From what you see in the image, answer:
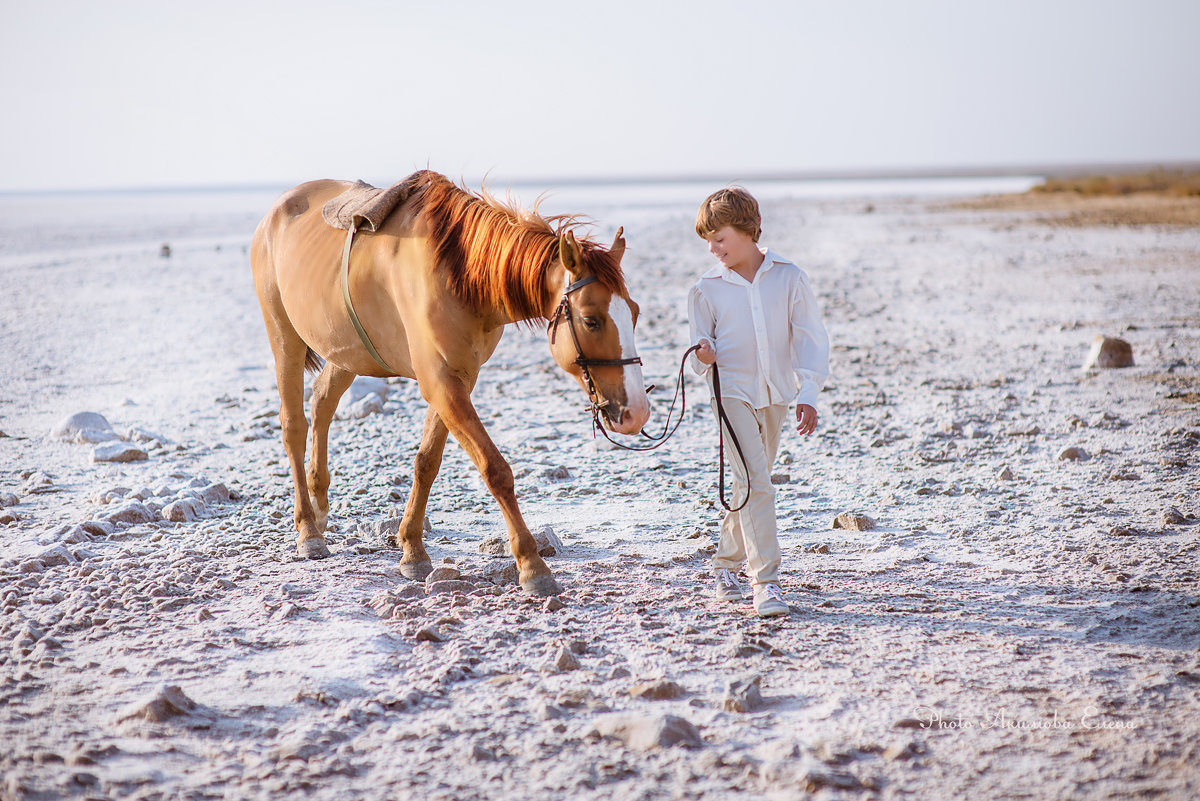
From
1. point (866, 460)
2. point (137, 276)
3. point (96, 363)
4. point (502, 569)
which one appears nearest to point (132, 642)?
point (502, 569)

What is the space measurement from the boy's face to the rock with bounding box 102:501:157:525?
3790 mm

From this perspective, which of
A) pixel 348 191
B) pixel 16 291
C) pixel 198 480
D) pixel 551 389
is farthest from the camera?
pixel 16 291

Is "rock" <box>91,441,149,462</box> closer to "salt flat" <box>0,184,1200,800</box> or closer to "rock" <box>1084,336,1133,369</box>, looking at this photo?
"salt flat" <box>0,184,1200,800</box>

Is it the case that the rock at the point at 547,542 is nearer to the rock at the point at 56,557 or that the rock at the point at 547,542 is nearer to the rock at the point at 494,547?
the rock at the point at 494,547

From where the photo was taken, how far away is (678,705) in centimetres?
337

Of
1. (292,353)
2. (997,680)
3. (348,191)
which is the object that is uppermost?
(348,191)

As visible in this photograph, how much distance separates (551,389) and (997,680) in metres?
5.97

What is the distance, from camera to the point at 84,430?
739cm

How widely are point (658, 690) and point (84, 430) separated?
5900 millimetres

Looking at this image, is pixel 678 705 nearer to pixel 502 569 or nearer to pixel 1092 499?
pixel 502 569

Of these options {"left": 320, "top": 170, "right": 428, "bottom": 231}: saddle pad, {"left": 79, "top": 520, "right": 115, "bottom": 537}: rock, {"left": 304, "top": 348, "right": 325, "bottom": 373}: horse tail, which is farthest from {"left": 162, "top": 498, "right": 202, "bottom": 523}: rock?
{"left": 320, "top": 170, "right": 428, "bottom": 231}: saddle pad

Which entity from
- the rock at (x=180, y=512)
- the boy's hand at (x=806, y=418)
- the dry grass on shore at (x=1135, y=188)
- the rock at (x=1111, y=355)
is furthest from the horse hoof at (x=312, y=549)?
the dry grass on shore at (x=1135, y=188)

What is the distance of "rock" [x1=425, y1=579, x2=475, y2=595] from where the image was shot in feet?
14.9

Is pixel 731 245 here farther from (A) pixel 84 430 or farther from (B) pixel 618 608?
(A) pixel 84 430
